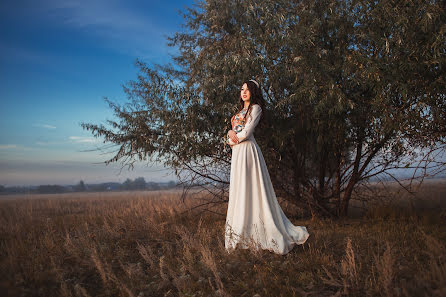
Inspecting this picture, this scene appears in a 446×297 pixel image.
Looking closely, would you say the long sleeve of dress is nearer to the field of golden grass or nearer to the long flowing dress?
the long flowing dress

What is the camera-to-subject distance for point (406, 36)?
472cm

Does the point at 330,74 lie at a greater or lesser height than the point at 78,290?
greater

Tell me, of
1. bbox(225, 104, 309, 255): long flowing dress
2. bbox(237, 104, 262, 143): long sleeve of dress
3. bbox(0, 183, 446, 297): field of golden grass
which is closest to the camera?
bbox(0, 183, 446, 297): field of golden grass

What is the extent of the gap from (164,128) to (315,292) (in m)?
4.51

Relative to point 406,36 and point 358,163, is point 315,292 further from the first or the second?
point 358,163

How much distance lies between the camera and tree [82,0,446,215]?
4852 mm

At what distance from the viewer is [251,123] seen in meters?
4.57

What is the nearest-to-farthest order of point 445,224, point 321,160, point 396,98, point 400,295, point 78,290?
point 400,295
point 78,290
point 396,98
point 445,224
point 321,160

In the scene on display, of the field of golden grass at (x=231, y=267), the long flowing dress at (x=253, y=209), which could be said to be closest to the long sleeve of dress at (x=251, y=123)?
the long flowing dress at (x=253, y=209)

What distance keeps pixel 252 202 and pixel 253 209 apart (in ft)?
0.34

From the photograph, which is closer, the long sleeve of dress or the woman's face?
the long sleeve of dress

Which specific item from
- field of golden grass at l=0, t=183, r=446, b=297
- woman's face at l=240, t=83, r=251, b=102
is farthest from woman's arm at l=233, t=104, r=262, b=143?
field of golden grass at l=0, t=183, r=446, b=297

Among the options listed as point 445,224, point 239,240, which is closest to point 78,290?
point 239,240

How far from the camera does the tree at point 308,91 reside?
4.85 metres
